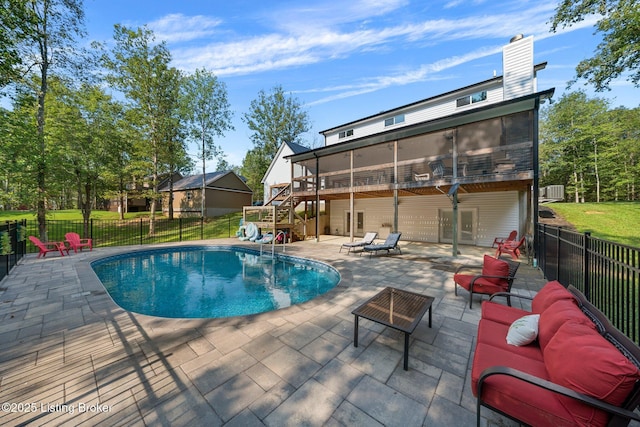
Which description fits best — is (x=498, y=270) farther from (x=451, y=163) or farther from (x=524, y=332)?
(x=451, y=163)

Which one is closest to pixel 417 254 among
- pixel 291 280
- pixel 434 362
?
pixel 291 280

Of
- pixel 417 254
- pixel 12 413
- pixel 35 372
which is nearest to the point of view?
pixel 12 413

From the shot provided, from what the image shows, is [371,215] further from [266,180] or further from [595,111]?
[595,111]

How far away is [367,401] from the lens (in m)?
2.15

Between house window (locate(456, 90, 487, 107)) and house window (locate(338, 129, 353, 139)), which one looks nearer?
house window (locate(456, 90, 487, 107))

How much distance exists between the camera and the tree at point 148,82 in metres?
15.1

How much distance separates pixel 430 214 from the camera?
13.4 meters

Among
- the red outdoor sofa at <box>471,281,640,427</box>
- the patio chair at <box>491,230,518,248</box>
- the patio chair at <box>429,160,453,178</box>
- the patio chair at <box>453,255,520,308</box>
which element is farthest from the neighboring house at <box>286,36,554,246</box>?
the red outdoor sofa at <box>471,281,640,427</box>

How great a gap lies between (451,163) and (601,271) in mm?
9281

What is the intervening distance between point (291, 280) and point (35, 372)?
Result: 558 cm

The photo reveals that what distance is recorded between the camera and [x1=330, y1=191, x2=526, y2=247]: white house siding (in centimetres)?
1121

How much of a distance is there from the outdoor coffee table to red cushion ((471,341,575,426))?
2.73 ft

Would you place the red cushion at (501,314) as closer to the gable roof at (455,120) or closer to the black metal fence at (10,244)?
the gable roof at (455,120)

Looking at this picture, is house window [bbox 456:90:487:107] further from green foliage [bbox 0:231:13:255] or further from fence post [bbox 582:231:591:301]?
green foliage [bbox 0:231:13:255]
